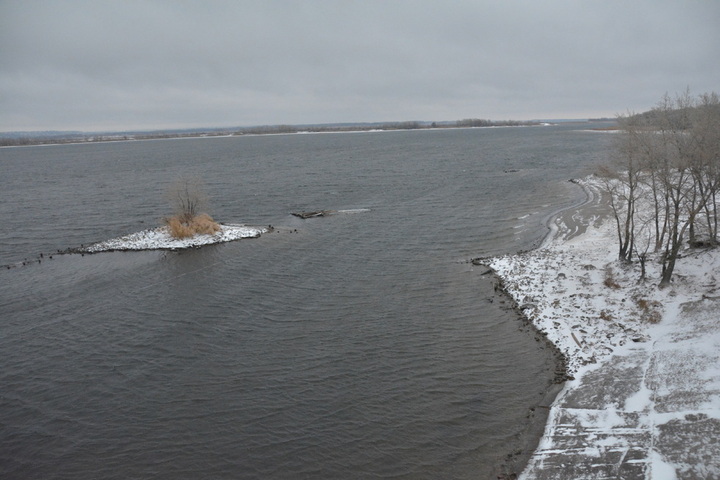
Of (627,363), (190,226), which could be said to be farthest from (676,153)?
(190,226)

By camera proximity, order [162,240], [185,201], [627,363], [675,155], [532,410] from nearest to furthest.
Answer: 1. [532,410]
2. [627,363]
3. [675,155]
4. [162,240]
5. [185,201]

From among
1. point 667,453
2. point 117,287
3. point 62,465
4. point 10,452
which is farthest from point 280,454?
point 117,287

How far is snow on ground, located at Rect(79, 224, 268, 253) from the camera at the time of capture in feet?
121

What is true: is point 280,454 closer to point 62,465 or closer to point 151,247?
point 62,465

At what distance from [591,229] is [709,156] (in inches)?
621

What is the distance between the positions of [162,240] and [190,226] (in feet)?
8.25

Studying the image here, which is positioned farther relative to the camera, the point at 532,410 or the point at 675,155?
the point at 675,155

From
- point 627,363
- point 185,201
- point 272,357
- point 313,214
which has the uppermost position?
point 185,201

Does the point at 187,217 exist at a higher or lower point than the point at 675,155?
lower

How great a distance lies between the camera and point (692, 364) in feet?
50.9

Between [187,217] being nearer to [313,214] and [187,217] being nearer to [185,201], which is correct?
[185,201]

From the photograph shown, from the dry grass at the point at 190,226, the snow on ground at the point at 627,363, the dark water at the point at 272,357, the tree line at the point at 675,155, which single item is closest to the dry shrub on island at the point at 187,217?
the dry grass at the point at 190,226

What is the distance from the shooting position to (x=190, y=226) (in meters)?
39.2

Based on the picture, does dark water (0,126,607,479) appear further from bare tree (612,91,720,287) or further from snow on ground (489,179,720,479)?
bare tree (612,91,720,287)
